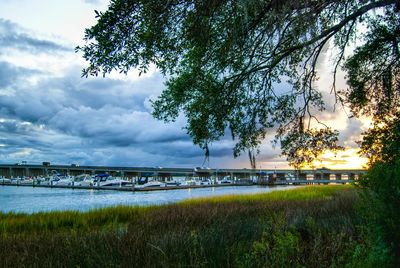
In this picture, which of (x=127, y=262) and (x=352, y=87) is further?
(x=352, y=87)

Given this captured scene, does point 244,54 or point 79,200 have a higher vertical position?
point 244,54

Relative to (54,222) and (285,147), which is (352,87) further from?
(54,222)

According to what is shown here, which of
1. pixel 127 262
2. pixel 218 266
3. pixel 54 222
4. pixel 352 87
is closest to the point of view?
pixel 127 262

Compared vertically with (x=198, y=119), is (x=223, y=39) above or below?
above

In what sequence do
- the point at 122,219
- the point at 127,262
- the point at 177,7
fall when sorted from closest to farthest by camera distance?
the point at 127,262
the point at 177,7
the point at 122,219

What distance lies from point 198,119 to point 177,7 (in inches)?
138

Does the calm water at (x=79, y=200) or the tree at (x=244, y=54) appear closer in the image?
the tree at (x=244, y=54)

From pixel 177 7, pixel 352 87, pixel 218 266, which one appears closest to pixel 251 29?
pixel 177 7

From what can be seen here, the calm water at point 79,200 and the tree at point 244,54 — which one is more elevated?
the tree at point 244,54

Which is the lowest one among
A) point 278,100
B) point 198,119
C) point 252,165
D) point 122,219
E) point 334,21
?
point 122,219

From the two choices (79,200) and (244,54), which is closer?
(244,54)

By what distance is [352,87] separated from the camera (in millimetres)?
12734

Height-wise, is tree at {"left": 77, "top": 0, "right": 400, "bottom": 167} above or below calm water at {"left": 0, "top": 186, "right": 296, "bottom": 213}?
above

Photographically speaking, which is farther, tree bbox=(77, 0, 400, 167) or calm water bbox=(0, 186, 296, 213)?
calm water bbox=(0, 186, 296, 213)
